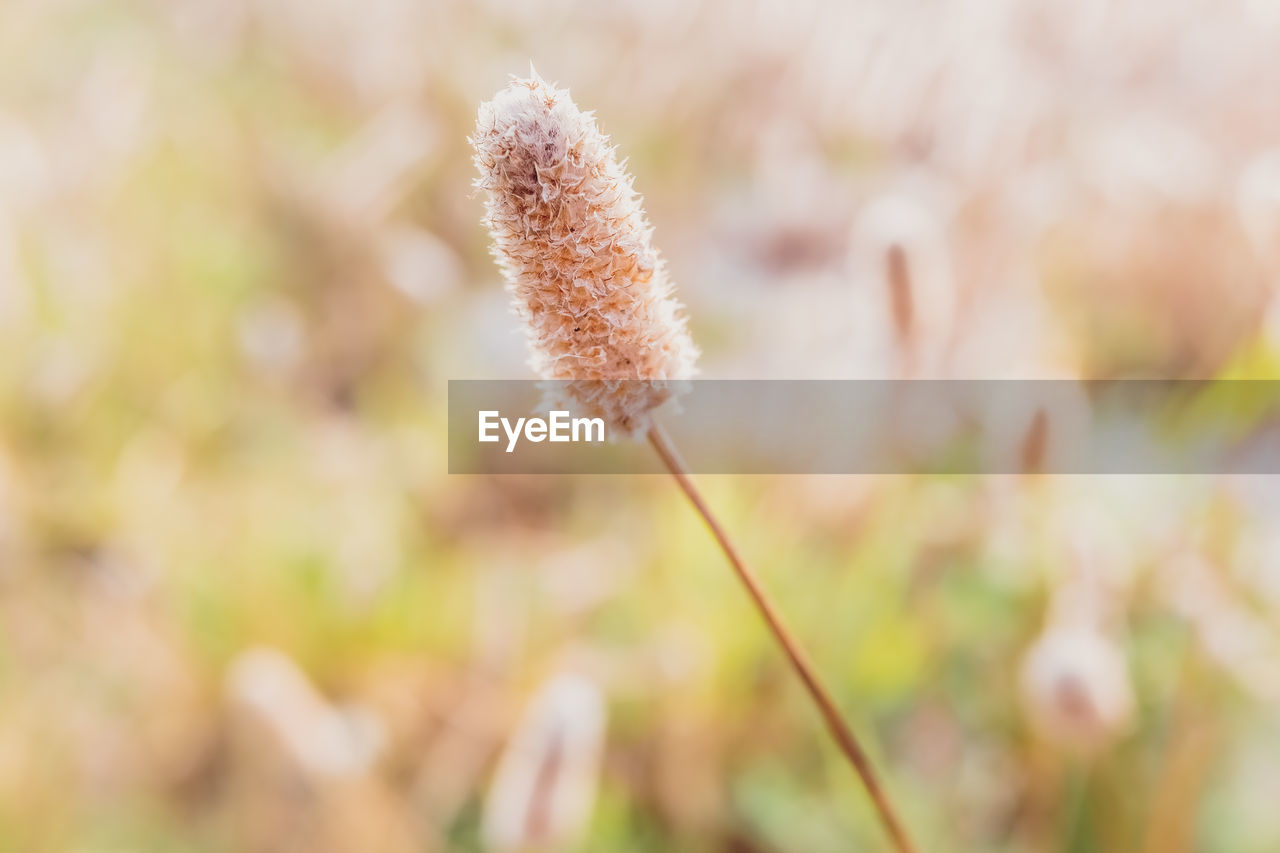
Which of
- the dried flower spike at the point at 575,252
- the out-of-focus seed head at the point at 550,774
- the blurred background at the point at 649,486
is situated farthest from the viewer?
the blurred background at the point at 649,486

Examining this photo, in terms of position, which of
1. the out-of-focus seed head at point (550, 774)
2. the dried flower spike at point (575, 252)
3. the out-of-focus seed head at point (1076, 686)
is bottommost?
the out-of-focus seed head at point (550, 774)

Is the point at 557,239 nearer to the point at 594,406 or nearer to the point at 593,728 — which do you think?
the point at 594,406

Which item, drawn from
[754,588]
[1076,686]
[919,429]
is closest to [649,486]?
[919,429]

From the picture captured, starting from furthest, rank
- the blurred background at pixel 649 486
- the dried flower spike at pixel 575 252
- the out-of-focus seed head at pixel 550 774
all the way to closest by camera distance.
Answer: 1. the blurred background at pixel 649 486
2. the out-of-focus seed head at pixel 550 774
3. the dried flower spike at pixel 575 252

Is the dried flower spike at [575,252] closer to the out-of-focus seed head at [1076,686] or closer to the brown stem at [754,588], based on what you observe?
the brown stem at [754,588]

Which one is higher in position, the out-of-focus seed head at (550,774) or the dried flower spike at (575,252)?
the dried flower spike at (575,252)

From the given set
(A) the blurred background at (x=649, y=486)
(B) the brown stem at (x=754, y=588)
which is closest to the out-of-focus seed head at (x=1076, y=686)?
(A) the blurred background at (x=649, y=486)

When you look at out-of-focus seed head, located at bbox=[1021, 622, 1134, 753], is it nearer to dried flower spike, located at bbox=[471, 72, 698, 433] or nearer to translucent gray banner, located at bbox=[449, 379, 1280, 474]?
translucent gray banner, located at bbox=[449, 379, 1280, 474]
